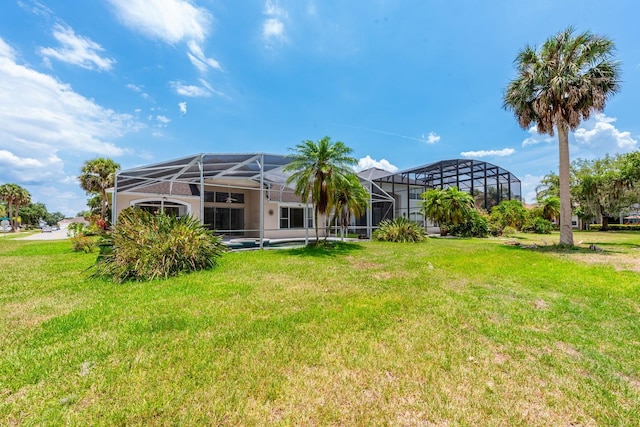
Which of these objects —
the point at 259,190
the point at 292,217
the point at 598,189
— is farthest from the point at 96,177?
the point at 598,189

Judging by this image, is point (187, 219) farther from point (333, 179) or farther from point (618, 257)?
point (618, 257)

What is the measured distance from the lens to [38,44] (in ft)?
28.4

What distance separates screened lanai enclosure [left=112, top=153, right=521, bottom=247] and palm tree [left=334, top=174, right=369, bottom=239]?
107 centimetres

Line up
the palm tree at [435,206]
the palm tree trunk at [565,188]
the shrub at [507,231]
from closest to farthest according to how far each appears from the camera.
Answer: the palm tree trunk at [565,188] → the palm tree at [435,206] → the shrub at [507,231]

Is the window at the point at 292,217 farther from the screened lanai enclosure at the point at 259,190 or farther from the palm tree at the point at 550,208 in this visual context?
the palm tree at the point at 550,208

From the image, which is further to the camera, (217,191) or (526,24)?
(217,191)

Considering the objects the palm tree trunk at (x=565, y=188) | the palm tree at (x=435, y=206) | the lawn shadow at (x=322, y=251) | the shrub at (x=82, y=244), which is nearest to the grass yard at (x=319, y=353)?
the lawn shadow at (x=322, y=251)

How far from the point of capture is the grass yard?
247cm

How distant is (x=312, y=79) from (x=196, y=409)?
50.1 feet

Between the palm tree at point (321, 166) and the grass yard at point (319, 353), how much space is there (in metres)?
6.44

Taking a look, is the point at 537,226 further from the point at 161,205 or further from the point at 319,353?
the point at 161,205

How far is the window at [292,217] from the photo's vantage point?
20.5 metres

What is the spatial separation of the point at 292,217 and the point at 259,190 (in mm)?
3888

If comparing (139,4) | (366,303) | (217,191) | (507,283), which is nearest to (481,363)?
(366,303)
